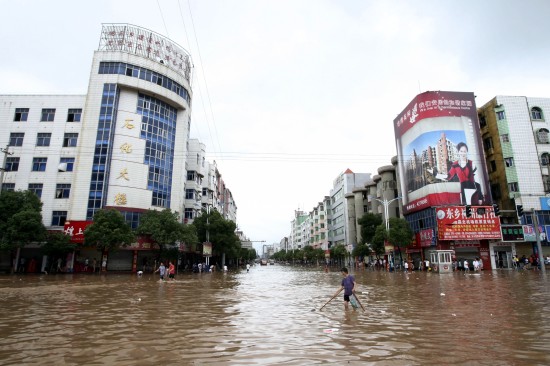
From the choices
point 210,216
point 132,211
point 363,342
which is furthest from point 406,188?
point 363,342

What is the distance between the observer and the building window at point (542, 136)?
53062 millimetres

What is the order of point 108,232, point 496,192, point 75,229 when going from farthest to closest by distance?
point 496,192, point 75,229, point 108,232

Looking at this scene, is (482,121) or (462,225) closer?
(462,225)

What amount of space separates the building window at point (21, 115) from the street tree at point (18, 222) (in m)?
14.4

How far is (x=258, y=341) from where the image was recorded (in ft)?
27.3

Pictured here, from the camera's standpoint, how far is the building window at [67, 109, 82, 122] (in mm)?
50250

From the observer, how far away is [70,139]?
4941 centimetres

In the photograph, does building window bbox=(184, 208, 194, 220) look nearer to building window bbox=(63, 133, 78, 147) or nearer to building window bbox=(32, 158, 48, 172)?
building window bbox=(63, 133, 78, 147)

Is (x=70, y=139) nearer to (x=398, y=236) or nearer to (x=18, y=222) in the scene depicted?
(x=18, y=222)

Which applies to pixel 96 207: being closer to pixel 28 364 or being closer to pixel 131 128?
pixel 131 128

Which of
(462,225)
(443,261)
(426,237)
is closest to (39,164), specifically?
(443,261)

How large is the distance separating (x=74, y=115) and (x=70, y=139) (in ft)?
11.9

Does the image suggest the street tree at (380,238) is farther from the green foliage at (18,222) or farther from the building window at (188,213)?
the green foliage at (18,222)

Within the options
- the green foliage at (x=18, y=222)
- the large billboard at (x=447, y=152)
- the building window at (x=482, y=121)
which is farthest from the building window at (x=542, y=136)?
the green foliage at (x=18, y=222)
